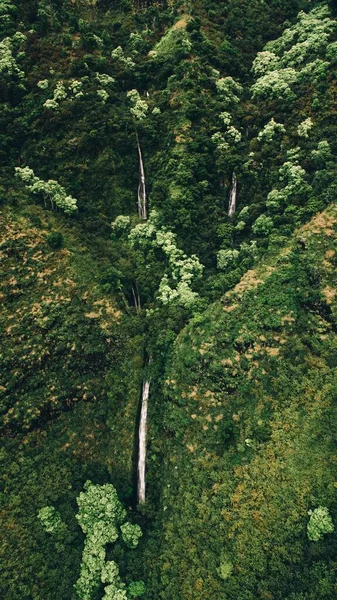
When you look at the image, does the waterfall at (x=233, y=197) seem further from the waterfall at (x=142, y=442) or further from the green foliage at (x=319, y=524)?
the green foliage at (x=319, y=524)

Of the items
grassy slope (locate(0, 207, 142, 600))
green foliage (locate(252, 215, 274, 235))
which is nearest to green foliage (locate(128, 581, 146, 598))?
grassy slope (locate(0, 207, 142, 600))

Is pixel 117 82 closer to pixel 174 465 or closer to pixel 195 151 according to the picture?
pixel 195 151

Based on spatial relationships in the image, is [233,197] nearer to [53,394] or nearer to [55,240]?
[55,240]

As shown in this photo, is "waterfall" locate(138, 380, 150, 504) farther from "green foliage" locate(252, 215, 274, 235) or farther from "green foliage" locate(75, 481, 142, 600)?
"green foliage" locate(252, 215, 274, 235)

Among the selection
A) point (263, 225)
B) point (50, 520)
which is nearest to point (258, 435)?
point (50, 520)

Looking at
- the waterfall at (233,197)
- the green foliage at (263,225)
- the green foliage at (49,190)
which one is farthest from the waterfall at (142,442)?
the waterfall at (233,197)

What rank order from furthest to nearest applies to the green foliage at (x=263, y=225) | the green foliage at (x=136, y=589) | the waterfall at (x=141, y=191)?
the waterfall at (x=141, y=191) → the green foliage at (x=263, y=225) → the green foliage at (x=136, y=589)
